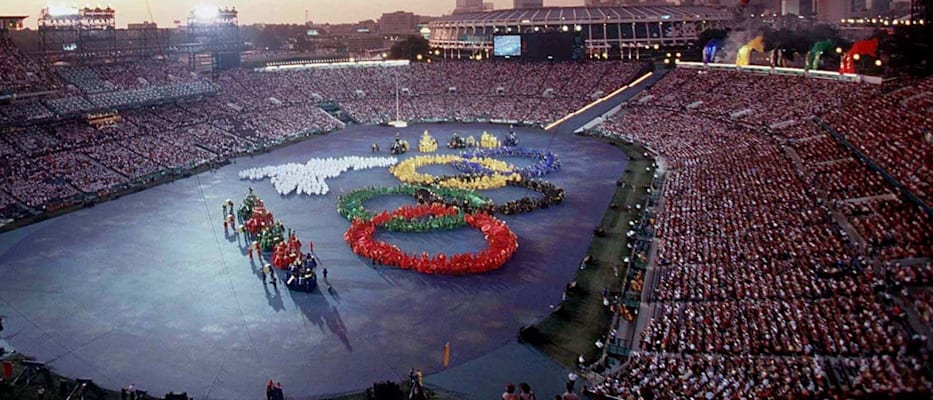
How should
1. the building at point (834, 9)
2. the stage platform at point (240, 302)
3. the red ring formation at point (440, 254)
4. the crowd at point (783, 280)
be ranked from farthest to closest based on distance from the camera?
the building at point (834, 9) < the red ring formation at point (440, 254) < the stage platform at point (240, 302) < the crowd at point (783, 280)

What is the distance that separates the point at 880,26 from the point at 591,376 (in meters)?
87.6

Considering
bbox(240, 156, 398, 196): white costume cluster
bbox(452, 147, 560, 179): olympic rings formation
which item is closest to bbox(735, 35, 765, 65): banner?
bbox(452, 147, 560, 179): olympic rings formation

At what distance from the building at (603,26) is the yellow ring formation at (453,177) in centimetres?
4229

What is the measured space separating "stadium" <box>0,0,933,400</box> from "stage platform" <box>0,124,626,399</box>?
130 mm

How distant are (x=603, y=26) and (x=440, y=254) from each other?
2802 inches

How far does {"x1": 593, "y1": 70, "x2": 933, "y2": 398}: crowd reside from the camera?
56.1 ft

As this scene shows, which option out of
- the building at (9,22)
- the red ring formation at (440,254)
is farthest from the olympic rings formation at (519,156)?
the building at (9,22)

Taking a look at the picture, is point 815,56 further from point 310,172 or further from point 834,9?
point 834,9

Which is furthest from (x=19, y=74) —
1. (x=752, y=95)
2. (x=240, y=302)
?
(x=752, y=95)

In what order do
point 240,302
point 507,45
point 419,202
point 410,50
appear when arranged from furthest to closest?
point 410,50 → point 507,45 → point 419,202 → point 240,302

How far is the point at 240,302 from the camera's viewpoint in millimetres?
26547

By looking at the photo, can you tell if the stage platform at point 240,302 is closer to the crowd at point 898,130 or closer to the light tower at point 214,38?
the crowd at point 898,130

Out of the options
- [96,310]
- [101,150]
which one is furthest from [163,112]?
[96,310]

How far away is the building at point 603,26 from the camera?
92.2 meters
